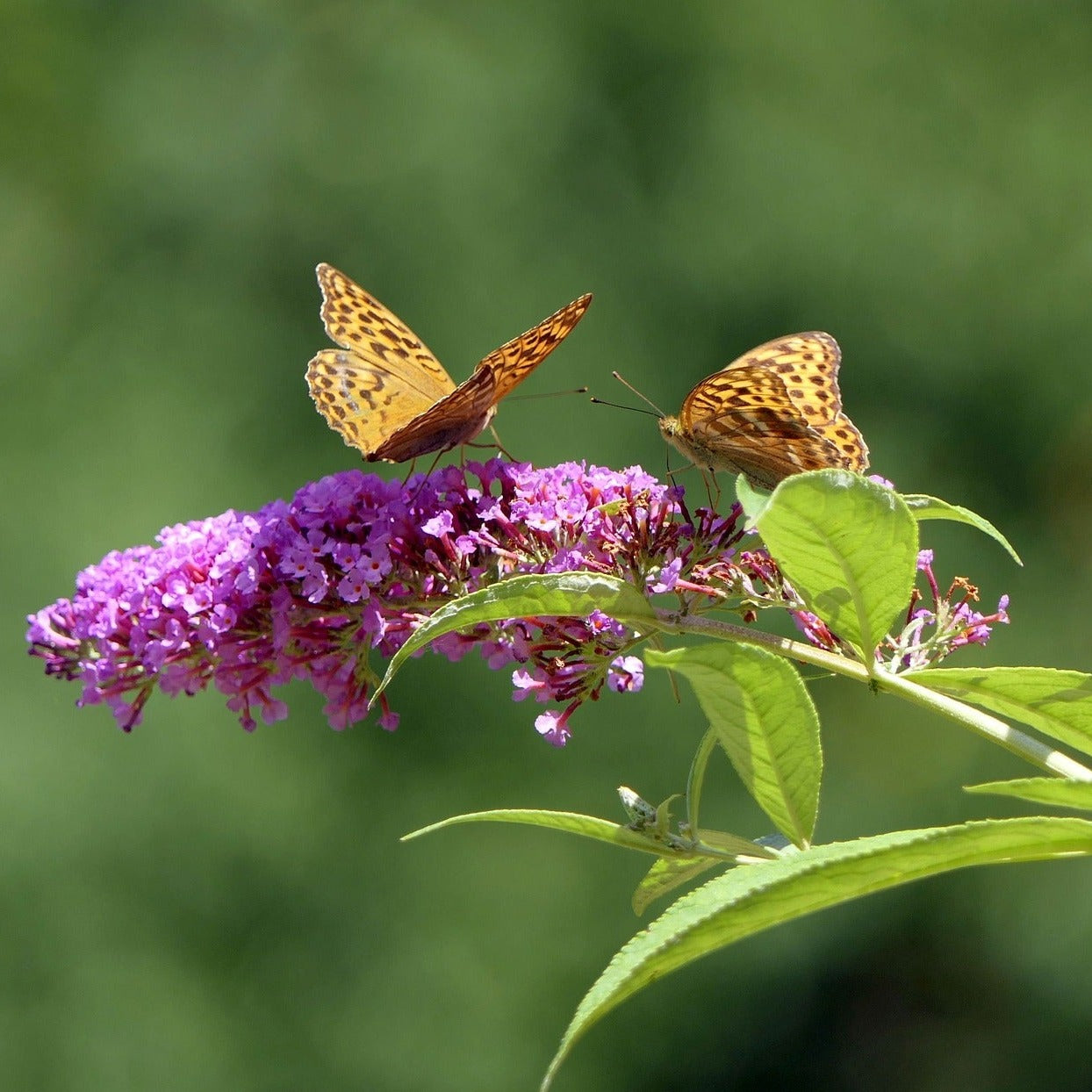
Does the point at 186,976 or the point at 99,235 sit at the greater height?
the point at 99,235

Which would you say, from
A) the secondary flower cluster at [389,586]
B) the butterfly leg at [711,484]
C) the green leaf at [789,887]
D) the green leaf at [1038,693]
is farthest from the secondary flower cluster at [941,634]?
the green leaf at [789,887]

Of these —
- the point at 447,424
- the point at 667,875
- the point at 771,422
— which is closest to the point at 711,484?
the point at 771,422

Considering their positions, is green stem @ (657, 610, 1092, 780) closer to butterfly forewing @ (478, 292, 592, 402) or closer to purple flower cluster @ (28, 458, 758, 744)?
purple flower cluster @ (28, 458, 758, 744)

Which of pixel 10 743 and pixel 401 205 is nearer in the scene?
pixel 10 743

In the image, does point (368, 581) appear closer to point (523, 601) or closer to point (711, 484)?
point (523, 601)

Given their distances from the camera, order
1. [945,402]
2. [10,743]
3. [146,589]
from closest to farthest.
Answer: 1. [146,589]
2. [10,743]
3. [945,402]

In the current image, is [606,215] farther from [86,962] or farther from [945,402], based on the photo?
[86,962]

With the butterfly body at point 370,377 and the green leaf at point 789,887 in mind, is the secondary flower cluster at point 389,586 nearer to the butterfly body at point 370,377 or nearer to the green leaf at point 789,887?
the butterfly body at point 370,377

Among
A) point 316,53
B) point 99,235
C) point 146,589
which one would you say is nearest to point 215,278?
point 99,235
